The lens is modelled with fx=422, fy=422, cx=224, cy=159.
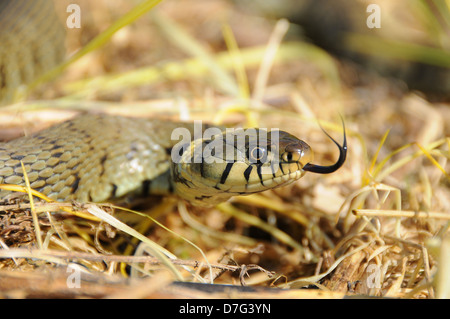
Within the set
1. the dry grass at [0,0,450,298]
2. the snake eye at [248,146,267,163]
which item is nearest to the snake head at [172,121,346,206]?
the snake eye at [248,146,267,163]

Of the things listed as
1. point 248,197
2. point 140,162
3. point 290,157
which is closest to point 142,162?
point 140,162

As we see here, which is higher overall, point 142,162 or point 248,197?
point 142,162

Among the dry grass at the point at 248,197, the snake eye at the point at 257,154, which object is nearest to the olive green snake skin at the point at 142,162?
the snake eye at the point at 257,154

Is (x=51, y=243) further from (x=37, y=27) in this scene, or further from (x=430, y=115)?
(x=430, y=115)

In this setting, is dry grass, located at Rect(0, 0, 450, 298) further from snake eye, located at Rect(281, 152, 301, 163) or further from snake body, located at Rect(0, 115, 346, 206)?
snake eye, located at Rect(281, 152, 301, 163)

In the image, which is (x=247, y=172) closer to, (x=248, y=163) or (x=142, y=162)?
(x=248, y=163)
